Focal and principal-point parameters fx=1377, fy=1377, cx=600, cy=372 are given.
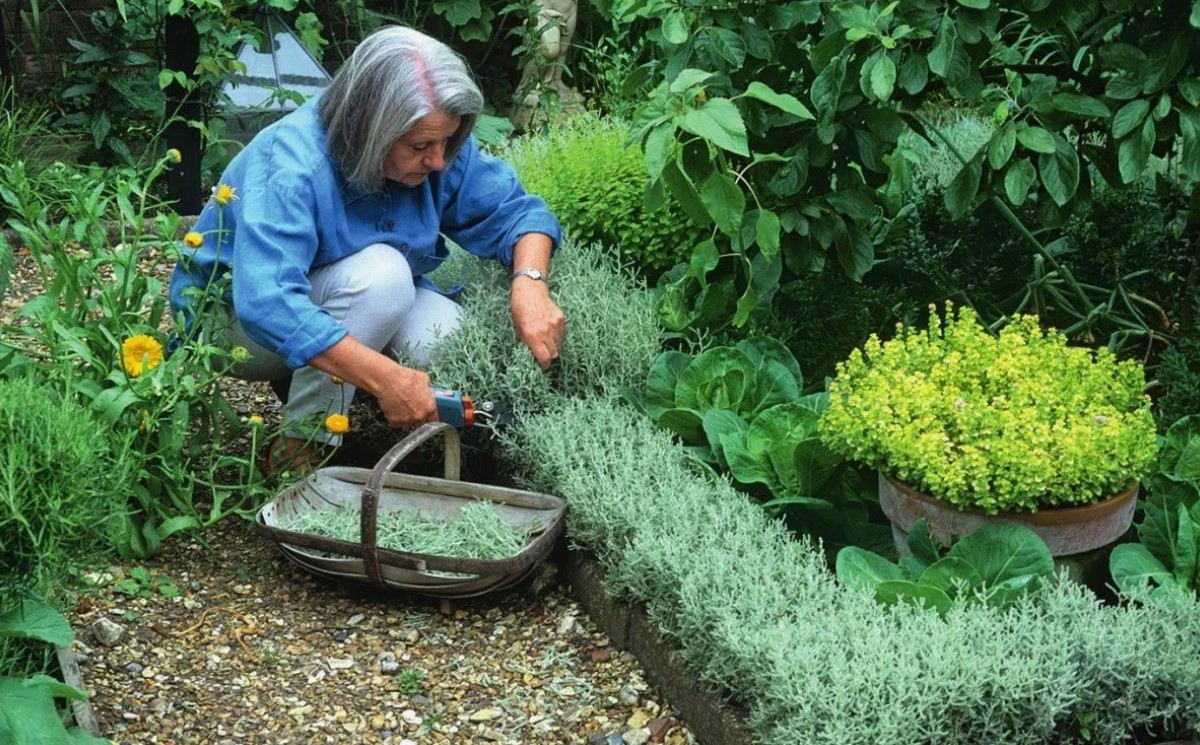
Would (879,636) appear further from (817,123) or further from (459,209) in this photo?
(459,209)

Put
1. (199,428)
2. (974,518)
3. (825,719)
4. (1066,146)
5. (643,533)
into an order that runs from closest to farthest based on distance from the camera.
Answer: (825,719), (974,518), (643,533), (1066,146), (199,428)

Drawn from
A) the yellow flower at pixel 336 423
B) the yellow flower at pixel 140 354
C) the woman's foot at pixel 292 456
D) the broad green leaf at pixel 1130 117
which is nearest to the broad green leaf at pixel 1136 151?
the broad green leaf at pixel 1130 117

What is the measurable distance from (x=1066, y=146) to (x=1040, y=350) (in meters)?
0.51

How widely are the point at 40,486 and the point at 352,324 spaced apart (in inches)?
49.5

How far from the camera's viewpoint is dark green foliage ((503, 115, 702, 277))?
12.8 feet

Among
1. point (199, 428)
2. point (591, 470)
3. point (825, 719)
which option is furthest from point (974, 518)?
point (199, 428)

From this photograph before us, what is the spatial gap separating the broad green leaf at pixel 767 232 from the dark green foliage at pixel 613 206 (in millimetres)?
665

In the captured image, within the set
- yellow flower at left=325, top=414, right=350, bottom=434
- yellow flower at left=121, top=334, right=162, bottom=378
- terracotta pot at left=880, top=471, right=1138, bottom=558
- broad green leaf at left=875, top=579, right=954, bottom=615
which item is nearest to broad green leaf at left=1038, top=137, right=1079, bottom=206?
terracotta pot at left=880, top=471, right=1138, bottom=558

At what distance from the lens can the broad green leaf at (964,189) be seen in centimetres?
309

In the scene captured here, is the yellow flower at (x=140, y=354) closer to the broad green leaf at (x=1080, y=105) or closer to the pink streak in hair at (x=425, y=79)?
the pink streak in hair at (x=425, y=79)

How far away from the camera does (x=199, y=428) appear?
3441mm

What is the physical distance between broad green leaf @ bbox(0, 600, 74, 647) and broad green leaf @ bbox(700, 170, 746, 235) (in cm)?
156

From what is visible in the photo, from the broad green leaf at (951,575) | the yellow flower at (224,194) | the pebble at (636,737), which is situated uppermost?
the yellow flower at (224,194)

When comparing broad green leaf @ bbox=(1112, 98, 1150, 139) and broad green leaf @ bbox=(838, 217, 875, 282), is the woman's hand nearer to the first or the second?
broad green leaf @ bbox=(838, 217, 875, 282)
